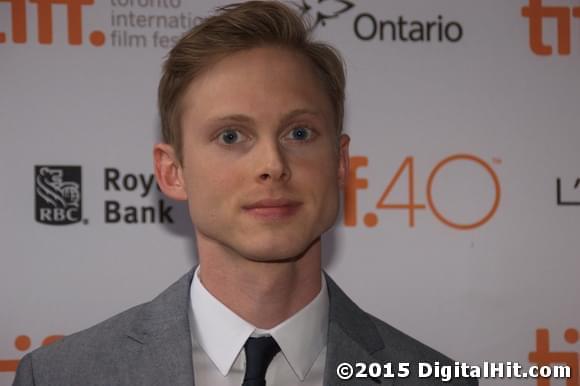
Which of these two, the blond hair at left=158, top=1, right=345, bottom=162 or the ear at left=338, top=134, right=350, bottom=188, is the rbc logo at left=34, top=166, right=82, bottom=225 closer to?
the blond hair at left=158, top=1, right=345, bottom=162

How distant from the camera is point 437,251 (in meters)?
2.70

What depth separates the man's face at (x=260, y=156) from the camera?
5.50 ft

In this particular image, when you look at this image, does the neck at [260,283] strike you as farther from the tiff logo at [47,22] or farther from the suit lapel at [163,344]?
the tiff logo at [47,22]

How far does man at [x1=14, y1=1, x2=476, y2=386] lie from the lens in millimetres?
1702

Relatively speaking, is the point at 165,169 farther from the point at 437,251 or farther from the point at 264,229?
the point at 437,251

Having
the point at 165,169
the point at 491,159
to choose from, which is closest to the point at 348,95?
the point at 491,159

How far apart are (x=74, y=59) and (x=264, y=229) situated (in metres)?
1.23

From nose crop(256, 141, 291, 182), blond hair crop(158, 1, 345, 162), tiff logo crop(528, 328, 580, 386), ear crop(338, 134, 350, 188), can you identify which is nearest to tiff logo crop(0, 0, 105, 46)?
blond hair crop(158, 1, 345, 162)

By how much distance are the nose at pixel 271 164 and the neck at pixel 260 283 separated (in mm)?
200

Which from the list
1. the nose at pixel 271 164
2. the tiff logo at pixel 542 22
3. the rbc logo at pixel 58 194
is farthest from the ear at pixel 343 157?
the tiff logo at pixel 542 22

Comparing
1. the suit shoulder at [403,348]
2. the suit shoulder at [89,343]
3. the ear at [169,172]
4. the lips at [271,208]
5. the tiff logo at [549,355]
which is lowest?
the tiff logo at [549,355]

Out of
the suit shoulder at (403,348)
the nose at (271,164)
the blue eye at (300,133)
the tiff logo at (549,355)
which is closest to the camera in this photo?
the nose at (271,164)

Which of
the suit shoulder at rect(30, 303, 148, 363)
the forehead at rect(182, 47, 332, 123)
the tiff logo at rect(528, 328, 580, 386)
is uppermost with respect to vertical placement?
the forehead at rect(182, 47, 332, 123)

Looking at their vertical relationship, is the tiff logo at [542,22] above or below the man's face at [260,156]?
above
